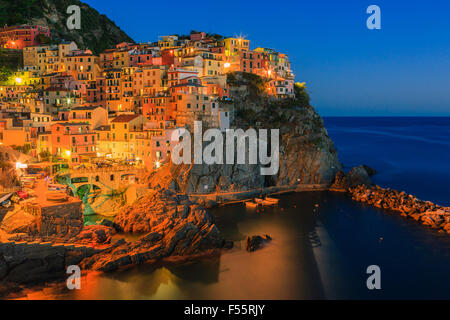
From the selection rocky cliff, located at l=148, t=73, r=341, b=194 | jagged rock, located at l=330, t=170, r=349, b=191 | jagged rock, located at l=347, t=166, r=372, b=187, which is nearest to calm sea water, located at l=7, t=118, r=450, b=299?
rocky cliff, located at l=148, t=73, r=341, b=194

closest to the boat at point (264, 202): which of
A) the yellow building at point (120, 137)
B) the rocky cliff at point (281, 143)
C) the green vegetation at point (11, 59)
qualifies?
the rocky cliff at point (281, 143)

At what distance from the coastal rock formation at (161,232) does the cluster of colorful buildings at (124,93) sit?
8448 millimetres

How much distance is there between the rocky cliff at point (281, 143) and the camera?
136 feet

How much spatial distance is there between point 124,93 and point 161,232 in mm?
24978

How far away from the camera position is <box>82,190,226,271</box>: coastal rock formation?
2505cm

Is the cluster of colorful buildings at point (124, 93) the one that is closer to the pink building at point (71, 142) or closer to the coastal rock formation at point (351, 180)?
the pink building at point (71, 142)

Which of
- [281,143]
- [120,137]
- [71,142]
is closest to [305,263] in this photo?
[281,143]

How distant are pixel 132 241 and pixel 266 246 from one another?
9869mm

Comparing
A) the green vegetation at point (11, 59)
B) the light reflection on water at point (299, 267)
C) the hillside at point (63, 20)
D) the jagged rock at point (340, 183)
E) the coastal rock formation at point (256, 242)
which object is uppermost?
the hillside at point (63, 20)

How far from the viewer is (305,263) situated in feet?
85.8

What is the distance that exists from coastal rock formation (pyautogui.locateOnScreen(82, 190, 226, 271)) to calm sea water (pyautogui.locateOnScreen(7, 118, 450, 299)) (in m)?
1.06
